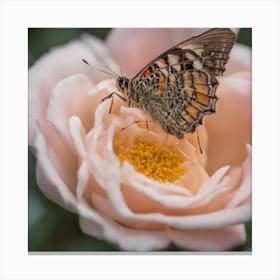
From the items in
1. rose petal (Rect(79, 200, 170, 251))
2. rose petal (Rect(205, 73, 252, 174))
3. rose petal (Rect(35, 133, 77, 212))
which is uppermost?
rose petal (Rect(205, 73, 252, 174))

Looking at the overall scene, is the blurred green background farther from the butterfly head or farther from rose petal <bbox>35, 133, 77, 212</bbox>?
the butterfly head

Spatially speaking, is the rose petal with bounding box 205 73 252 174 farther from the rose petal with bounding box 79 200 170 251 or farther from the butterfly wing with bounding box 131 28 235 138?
the rose petal with bounding box 79 200 170 251

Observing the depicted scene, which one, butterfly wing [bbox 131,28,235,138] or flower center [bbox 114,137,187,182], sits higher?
butterfly wing [bbox 131,28,235,138]

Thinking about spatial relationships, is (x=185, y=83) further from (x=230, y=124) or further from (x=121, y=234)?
(x=121, y=234)

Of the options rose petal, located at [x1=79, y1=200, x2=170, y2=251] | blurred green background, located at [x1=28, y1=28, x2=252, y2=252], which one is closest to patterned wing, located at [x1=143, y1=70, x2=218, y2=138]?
blurred green background, located at [x1=28, y1=28, x2=252, y2=252]
